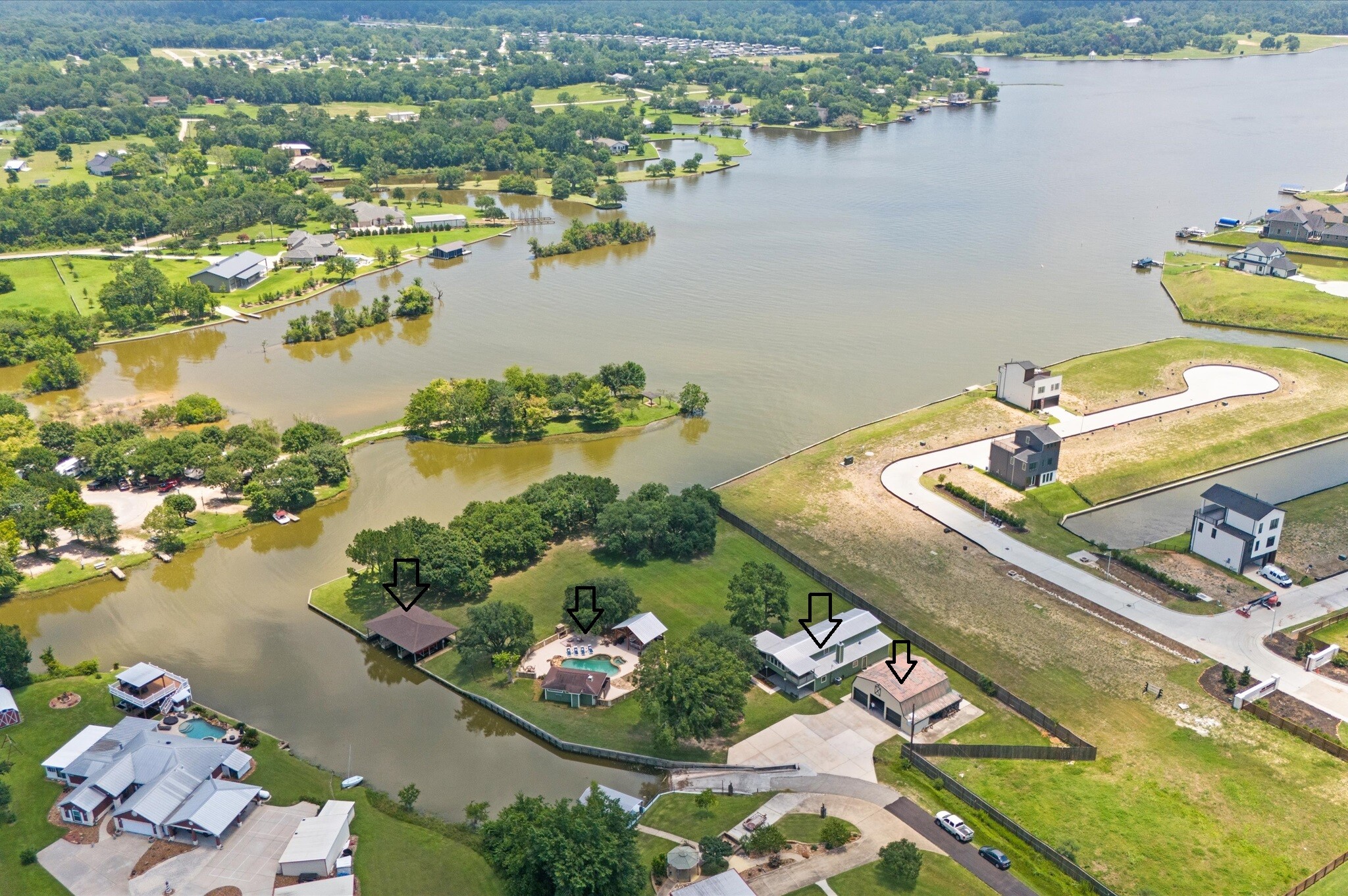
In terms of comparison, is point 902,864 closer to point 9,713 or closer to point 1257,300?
point 9,713

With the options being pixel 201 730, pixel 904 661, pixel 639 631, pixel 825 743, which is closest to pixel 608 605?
pixel 639 631

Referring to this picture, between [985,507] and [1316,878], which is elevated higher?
[985,507]

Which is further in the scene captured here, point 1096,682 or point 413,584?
point 413,584

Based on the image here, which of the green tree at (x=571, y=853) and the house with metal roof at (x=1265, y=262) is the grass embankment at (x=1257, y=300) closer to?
the house with metal roof at (x=1265, y=262)

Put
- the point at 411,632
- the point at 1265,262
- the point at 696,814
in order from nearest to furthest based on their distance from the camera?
the point at 696,814 < the point at 411,632 < the point at 1265,262

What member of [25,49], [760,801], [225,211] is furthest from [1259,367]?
[25,49]
